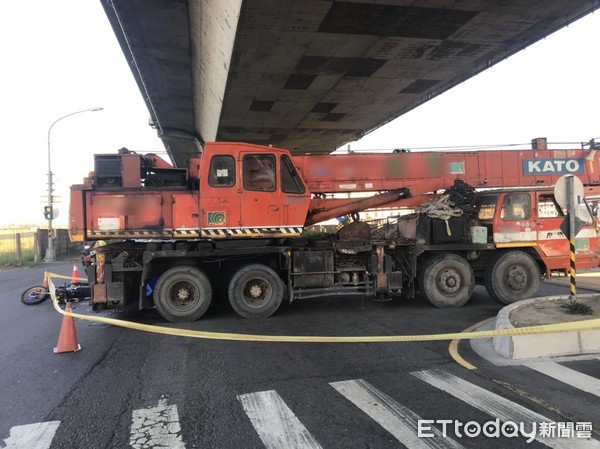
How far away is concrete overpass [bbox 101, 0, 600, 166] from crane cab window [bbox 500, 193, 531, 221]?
8282 mm

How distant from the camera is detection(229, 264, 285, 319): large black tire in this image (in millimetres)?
8859

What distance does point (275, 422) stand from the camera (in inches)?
161

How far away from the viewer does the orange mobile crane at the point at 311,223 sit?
861cm

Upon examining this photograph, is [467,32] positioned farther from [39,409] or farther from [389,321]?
[39,409]

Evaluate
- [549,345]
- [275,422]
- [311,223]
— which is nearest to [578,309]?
[549,345]

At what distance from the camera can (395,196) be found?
10.3 m

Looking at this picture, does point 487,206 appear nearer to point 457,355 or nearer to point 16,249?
point 457,355

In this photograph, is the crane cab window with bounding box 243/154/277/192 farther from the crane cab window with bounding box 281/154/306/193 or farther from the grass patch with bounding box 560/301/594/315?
the grass patch with bounding box 560/301/594/315

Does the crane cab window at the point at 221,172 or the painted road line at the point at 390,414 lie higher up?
the crane cab window at the point at 221,172

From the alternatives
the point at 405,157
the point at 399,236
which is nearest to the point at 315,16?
the point at 405,157

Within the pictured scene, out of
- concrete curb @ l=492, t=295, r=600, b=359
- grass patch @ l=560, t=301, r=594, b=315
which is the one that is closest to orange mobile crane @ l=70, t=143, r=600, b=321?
grass patch @ l=560, t=301, r=594, b=315

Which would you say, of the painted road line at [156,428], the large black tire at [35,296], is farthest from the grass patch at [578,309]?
the large black tire at [35,296]

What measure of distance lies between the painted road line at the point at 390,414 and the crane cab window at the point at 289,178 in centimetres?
480

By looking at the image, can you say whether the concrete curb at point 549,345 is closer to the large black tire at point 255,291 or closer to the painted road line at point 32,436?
the large black tire at point 255,291
